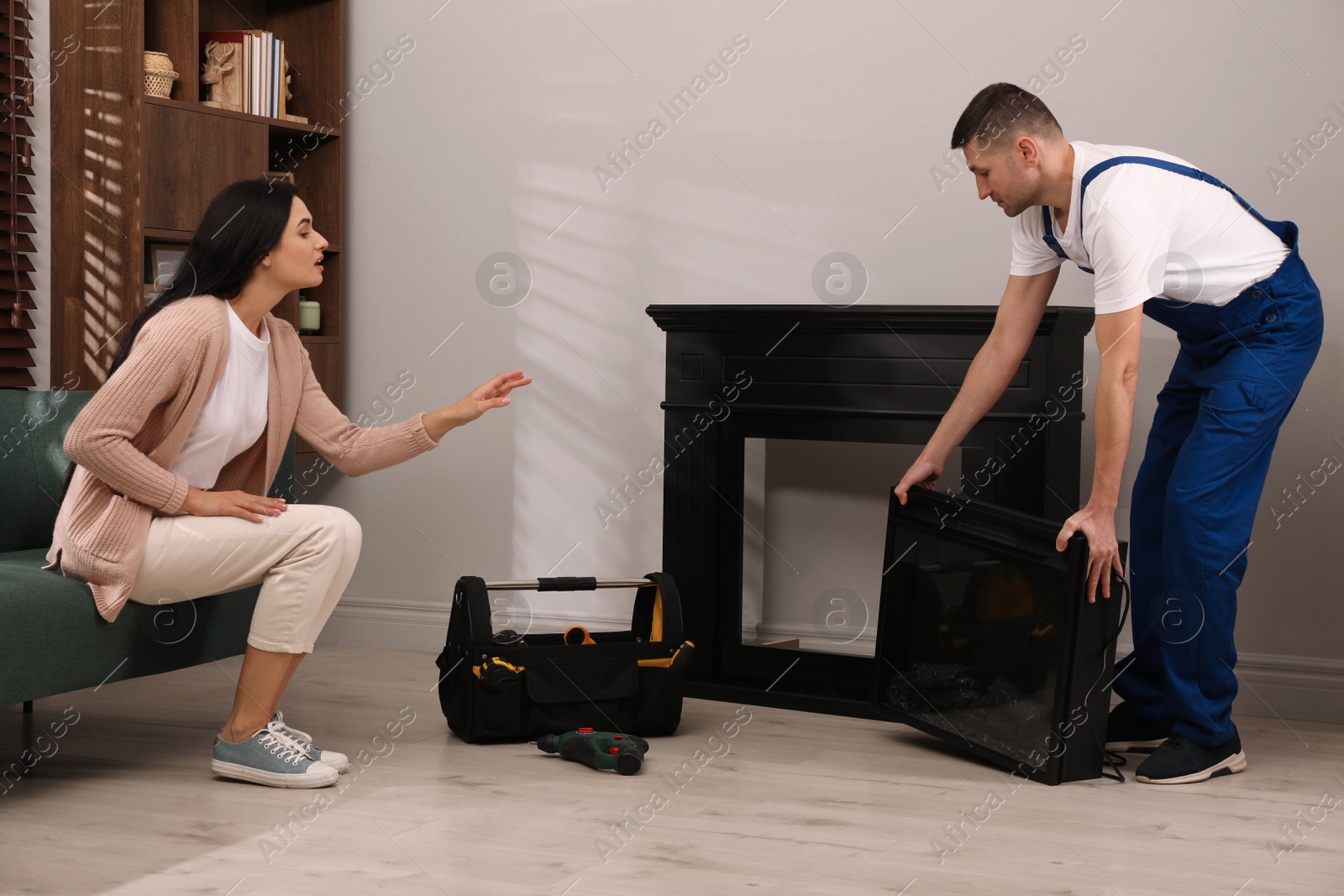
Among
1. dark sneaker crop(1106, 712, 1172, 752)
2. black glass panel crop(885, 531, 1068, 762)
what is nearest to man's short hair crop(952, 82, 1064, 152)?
black glass panel crop(885, 531, 1068, 762)

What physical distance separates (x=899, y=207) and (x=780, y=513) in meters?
0.83

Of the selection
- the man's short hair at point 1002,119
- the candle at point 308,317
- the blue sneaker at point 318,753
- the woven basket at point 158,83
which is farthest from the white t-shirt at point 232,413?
the man's short hair at point 1002,119

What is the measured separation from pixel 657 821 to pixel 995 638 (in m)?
0.76

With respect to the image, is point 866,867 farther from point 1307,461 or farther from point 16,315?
point 16,315

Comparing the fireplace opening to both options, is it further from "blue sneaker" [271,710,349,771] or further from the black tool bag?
"blue sneaker" [271,710,349,771]

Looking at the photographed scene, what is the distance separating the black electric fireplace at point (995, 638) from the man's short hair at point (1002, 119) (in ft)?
2.23

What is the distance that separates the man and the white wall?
1.99 feet

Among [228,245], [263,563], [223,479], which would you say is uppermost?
[228,245]

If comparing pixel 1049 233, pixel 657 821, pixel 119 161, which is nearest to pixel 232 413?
pixel 657 821

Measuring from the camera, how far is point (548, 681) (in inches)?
98.0

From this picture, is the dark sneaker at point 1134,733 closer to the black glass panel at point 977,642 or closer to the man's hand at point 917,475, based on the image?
the black glass panel at point 977,642

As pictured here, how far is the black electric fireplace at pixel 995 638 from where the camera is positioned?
2.25 meters

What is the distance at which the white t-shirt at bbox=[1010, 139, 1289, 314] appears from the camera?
212 cm

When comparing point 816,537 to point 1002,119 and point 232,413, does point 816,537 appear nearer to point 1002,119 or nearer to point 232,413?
point 1002,119
